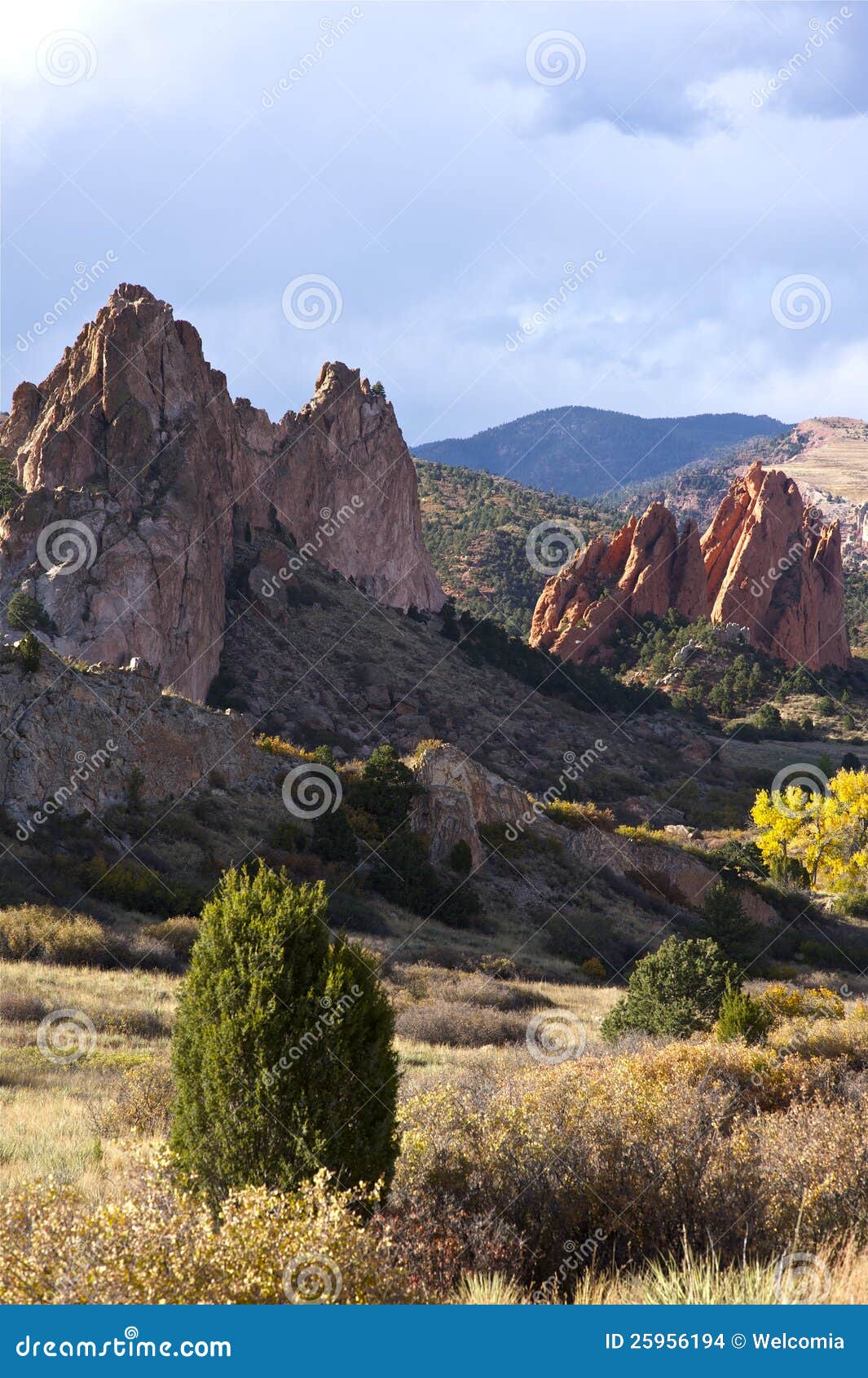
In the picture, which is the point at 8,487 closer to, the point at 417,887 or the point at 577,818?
the point at 577,818

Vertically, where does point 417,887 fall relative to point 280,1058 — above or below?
below

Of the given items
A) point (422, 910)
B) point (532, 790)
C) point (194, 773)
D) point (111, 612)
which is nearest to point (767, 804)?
point (532, 790)

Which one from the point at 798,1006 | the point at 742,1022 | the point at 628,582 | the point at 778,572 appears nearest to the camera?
the point at 742,1022

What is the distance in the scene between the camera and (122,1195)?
6.16 metres

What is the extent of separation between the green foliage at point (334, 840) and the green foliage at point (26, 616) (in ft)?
67.0

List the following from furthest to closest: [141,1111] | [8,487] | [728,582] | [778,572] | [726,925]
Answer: [728,582], [778,572], [8,487], [726,925], [141,1111]

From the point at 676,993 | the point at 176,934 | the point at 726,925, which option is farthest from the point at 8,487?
the point at 676,993

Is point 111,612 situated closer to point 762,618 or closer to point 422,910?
point 422,910

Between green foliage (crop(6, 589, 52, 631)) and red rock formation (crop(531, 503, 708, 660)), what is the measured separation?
60.2m

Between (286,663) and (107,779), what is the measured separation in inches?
1136

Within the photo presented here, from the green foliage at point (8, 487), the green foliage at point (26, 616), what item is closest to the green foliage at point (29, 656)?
the green foliage at point (26, 616)

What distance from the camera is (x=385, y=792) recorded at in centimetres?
2919

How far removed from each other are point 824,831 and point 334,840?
21.6 metres

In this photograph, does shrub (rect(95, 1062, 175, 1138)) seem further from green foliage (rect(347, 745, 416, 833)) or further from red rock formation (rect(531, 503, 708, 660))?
red rock formation (rect(531, 503, 708, 660))
